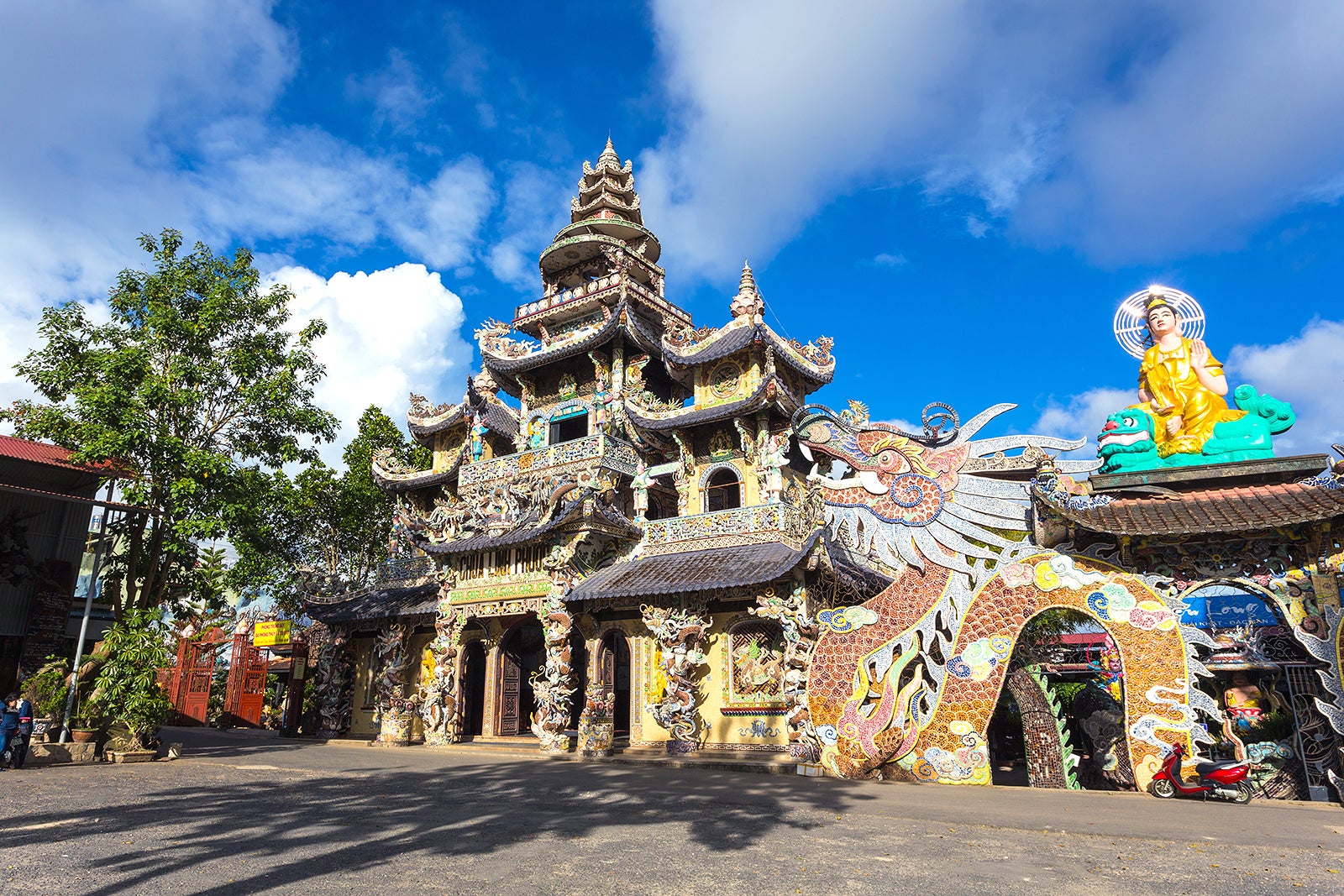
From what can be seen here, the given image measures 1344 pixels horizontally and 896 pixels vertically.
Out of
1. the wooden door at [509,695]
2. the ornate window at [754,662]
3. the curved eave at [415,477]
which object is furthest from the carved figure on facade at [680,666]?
the curved eave at [415,477]

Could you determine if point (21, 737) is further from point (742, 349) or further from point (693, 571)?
point (742, 349)

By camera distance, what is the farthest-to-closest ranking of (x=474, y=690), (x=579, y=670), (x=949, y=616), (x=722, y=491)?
(x=474, y=690) < (x=579, y=670) < (x=722, y=491) < (x=949, y=616)

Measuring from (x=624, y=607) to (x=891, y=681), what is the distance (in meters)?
8.45

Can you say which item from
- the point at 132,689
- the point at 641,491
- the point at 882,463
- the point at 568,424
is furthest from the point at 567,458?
the point at 132,689

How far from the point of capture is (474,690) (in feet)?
76.4

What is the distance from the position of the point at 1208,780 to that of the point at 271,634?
101 ft

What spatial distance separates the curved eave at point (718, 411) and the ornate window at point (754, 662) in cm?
531

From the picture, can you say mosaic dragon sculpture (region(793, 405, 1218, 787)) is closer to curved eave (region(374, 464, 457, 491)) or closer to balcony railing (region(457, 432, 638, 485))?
balcony railing (region(457, 432, 638, 485))

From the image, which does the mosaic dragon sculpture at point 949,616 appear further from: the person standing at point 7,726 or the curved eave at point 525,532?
the person standing at point 7,726

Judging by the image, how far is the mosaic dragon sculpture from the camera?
10.9 metres

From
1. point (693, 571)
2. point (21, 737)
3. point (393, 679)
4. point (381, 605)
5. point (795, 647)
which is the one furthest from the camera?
point (381, 605)

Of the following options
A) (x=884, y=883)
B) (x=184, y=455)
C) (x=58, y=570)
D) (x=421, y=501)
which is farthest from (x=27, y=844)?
(x=421, y=501)

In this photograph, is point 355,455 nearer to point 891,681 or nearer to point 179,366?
point 179,366

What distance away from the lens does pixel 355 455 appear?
3138cm
